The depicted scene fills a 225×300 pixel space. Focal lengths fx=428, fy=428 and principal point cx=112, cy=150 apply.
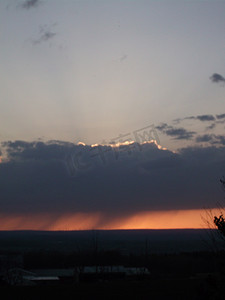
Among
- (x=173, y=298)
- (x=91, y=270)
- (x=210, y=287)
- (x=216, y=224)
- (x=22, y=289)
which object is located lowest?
(x=210, y=287)

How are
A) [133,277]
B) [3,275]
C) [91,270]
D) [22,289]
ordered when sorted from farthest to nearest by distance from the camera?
[91,270] → [133,277] → [3,275] → [22,289]

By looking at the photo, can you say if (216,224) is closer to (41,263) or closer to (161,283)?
(161,283)

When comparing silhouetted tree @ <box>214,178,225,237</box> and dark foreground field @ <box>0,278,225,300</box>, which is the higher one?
dark foreground field @ <box>0,278,225,300</box>

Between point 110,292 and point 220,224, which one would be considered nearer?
point 220,224

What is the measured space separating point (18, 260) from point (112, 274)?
18.8 meters

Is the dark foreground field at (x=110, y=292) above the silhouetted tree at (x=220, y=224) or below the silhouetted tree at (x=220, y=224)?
above

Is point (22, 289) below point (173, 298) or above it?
above

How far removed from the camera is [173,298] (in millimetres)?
28156

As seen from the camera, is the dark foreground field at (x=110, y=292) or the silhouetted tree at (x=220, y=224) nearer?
the silhouetted tree at (x=220, y=224)

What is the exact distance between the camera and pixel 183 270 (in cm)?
6038

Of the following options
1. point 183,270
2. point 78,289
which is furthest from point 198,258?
point 78,289

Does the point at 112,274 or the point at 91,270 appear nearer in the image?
the point at 112,274

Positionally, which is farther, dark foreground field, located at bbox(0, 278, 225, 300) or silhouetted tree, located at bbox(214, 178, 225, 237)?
dark foreground field, located at bbox(0, 278, 225, 300)

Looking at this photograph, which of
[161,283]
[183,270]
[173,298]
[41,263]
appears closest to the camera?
[173,298]
